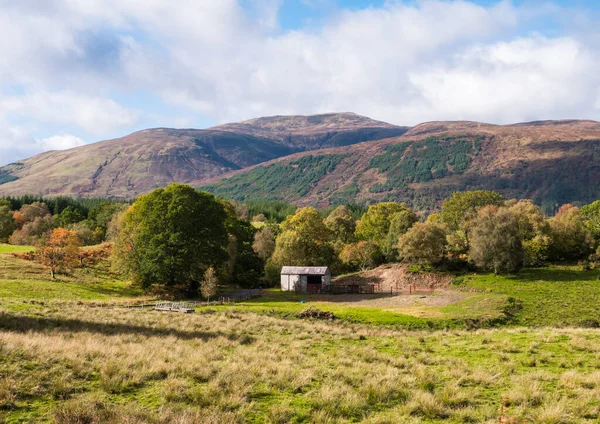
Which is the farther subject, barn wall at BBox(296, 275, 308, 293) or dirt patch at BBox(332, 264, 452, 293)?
barn wall at BBox(296, 275, 308, 293)

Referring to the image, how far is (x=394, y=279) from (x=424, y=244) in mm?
8600

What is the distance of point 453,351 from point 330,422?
14002 mm

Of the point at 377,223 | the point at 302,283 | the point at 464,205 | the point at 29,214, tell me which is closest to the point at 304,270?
the point at 302,283

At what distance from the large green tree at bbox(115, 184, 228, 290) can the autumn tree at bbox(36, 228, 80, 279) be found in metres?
8.60

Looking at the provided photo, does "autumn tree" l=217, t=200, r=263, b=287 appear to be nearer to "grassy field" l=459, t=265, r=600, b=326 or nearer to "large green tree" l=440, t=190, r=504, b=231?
"grassy field" l=459, t=265, r=600, b=326

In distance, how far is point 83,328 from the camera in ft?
80.2

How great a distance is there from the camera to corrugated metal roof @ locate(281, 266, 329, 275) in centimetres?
7628

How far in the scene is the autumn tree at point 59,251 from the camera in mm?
66938

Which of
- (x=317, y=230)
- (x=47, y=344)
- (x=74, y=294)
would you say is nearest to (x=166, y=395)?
(x=47, y=344)

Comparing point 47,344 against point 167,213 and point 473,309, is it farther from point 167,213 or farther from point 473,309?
point 167,213

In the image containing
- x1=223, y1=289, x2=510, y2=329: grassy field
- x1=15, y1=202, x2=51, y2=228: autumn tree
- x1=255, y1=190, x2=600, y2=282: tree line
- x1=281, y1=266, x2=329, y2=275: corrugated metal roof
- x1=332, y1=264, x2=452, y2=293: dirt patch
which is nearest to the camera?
x1=223, y1=289, x2=510, y2=329: grassy field

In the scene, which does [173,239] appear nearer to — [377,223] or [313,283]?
[313,283]

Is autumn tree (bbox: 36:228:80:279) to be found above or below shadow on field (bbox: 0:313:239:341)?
above

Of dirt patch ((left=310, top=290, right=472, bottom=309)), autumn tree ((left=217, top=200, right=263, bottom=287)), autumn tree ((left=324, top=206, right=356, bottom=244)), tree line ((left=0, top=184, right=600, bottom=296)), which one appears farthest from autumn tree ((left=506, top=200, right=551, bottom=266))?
autumn tree ((left=217, top=200, right=263, bottom=287))
